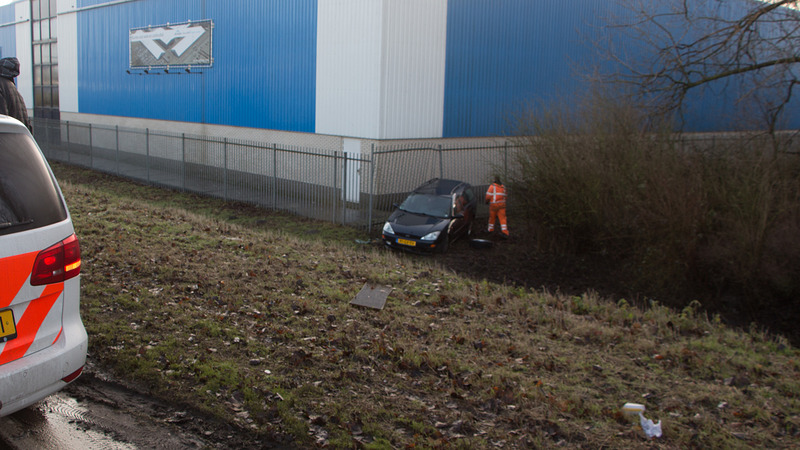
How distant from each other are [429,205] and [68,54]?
85.4 feet

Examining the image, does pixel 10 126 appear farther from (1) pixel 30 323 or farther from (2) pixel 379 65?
(2) pixel 379 65

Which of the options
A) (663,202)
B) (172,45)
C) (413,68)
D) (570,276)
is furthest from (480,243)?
(172,45)

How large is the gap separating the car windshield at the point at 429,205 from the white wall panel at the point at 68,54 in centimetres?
2442

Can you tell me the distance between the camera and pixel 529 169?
13398mm

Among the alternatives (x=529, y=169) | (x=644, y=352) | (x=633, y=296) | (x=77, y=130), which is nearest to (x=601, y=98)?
(x=529, y=169)

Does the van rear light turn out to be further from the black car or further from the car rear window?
the black car

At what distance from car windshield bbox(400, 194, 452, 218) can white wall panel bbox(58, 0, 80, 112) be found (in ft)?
80.1

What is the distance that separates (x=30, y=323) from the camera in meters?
3.79

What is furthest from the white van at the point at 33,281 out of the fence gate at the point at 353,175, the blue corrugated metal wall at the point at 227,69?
the blue corrugated metal wall at the point at 227,69

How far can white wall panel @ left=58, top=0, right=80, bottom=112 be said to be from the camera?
3072 centimetres

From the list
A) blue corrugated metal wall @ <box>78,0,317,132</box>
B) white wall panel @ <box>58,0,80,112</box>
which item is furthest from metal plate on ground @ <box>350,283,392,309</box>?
white wall panel @ <box>58,0,80,112</box>

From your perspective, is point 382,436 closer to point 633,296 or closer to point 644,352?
point 644,352

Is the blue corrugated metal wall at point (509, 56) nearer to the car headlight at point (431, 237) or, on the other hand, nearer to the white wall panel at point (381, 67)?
the white wall panel at point (381, 67)

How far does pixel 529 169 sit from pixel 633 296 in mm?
3743
